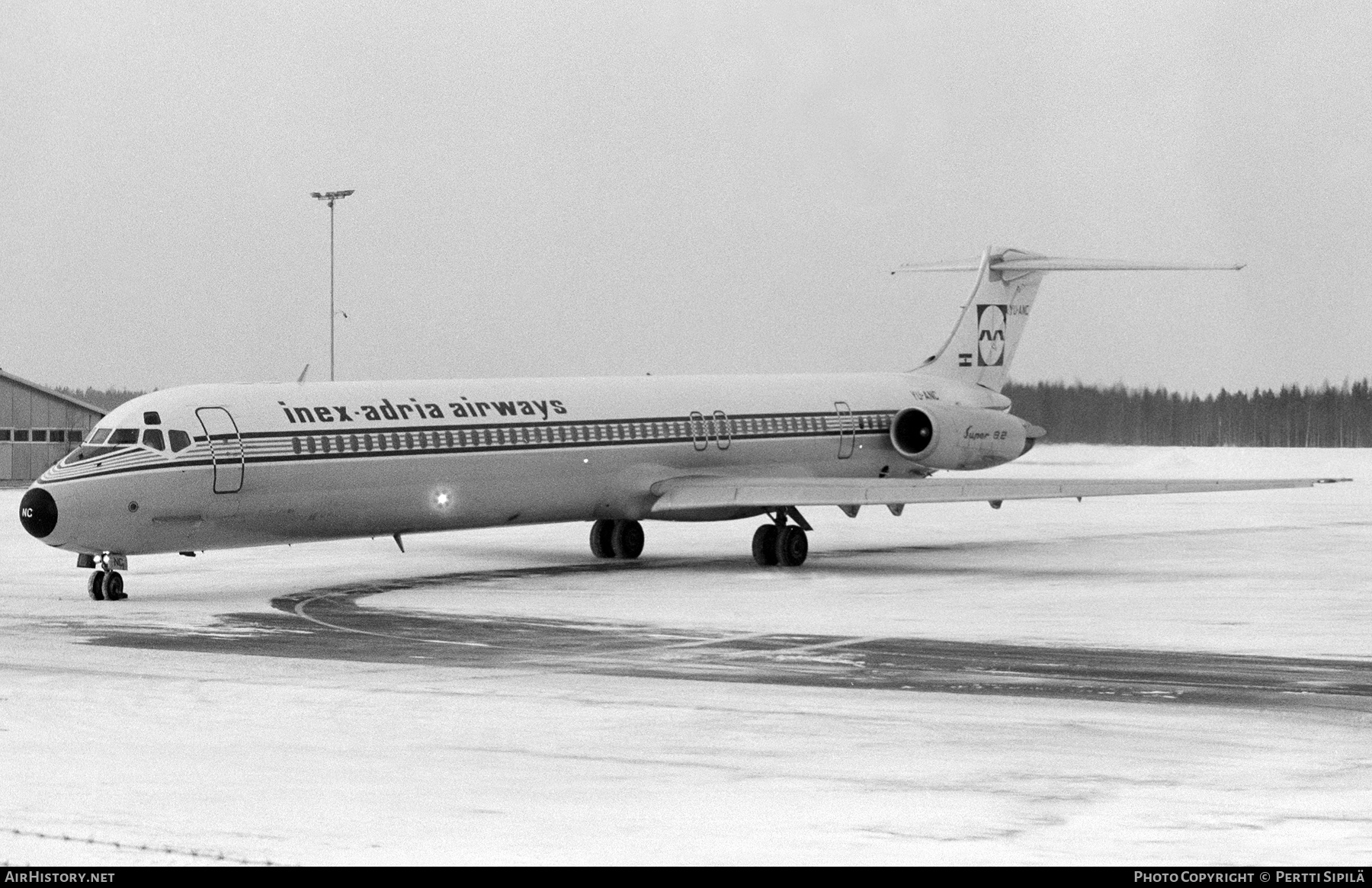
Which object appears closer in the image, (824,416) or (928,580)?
(928,580)

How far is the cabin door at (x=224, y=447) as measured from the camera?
934 inches

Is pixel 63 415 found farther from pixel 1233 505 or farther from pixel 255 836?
Result: pixel 255 836

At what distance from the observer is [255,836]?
9695mm

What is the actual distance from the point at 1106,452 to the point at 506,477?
3224 cm

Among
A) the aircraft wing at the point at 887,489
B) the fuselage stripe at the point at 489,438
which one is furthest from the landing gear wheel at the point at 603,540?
the fuselage stripe at the point at 489,438

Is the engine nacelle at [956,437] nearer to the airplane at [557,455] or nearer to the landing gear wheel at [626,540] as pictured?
the airplane at [557,455]

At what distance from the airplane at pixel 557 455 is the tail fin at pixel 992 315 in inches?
1.5

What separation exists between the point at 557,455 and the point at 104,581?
7.05 m

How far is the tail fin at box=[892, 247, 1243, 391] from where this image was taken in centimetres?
3625

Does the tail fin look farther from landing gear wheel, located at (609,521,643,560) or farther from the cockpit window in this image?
the cockpit window

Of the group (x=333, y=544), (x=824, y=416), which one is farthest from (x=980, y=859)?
(x=333, y=544)

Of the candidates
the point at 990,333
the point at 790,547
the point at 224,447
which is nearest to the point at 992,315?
the point at 990,333

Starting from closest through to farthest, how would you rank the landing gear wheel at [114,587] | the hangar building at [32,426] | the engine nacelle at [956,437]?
the landing gear wheel at [114,587] → the engine nacelle at [956,437] → the hangar building at [32,426]

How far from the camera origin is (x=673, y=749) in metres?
12.5
